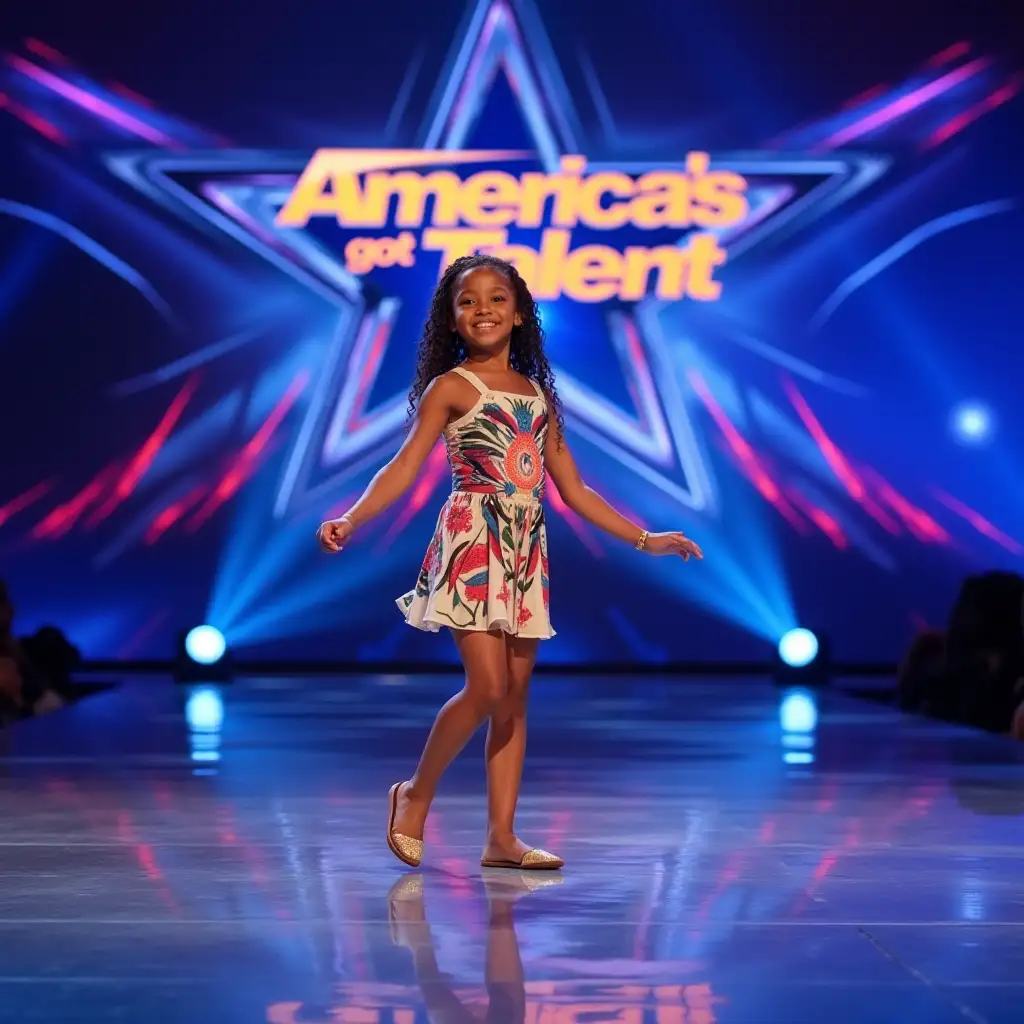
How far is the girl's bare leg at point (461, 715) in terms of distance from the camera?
3.20m

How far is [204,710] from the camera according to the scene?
275 inches

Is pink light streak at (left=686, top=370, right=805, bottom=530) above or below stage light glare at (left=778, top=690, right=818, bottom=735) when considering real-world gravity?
above

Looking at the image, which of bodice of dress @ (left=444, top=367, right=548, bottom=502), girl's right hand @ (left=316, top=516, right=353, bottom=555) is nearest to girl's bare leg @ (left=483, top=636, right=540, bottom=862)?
bodice of dress @ (left=444, top=367, right=548, bottom=502)

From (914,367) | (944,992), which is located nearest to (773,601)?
(914,367)

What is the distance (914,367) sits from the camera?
9.29m

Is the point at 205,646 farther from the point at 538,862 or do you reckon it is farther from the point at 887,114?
the point at 538,862

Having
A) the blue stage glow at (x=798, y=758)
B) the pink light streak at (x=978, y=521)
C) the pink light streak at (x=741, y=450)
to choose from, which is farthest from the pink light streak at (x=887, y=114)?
the blue stage glow at (x=798, y=758)

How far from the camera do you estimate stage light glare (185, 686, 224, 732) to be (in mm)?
6282

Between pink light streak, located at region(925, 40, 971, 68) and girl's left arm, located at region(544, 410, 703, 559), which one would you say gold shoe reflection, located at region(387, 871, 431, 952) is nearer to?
girl's left arm, located at region(544, 410, 703, 559)

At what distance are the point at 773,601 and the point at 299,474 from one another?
2.29 metres

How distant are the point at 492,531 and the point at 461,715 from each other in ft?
0.99

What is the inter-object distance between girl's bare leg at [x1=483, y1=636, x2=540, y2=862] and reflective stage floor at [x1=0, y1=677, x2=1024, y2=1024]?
0.28 ft

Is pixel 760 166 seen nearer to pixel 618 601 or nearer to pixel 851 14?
pixel 851 14

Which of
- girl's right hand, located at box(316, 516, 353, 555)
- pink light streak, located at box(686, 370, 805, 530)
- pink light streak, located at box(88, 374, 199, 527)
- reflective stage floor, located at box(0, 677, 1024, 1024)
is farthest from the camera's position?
pink light streak, located at box(88, 374, 199, 527)
